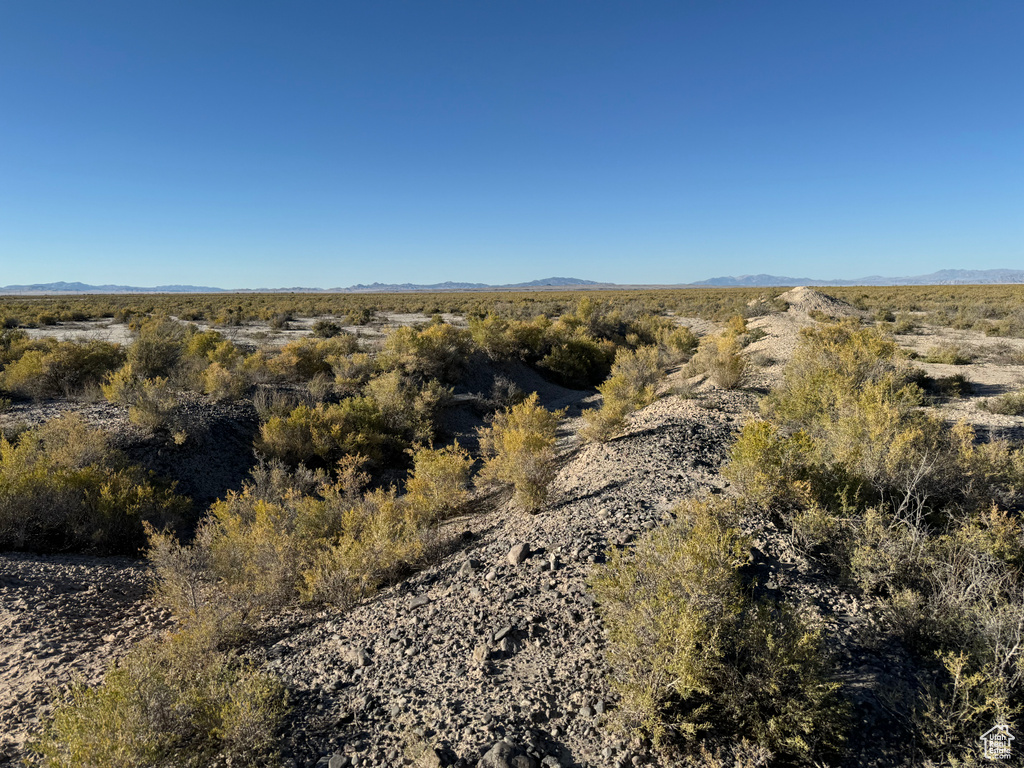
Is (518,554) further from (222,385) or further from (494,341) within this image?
(494,341)

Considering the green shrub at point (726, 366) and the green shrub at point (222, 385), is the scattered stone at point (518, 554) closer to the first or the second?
the green shrub at point (726, 366)

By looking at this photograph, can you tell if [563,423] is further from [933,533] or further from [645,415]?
[933,533]

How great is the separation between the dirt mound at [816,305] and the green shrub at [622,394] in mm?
17198

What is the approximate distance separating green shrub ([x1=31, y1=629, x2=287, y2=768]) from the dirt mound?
3189 centimetres

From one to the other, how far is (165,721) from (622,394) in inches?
393

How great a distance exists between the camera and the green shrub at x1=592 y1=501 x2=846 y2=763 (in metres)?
2.95

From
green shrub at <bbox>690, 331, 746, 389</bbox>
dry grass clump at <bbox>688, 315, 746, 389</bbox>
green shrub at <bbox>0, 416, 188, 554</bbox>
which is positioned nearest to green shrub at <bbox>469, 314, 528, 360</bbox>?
dry grass clump at <bbox>688, 315, 746, 389</bbox>

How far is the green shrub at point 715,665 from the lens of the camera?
2953mm

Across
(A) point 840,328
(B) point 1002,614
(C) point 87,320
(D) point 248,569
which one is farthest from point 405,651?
(C) point 87,320

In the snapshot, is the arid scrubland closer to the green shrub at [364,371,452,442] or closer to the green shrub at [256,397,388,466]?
the green shrub at [256,397,388,466]

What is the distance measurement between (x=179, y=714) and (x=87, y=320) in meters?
39.6

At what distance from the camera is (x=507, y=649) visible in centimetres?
409

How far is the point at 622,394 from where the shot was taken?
11500 mm

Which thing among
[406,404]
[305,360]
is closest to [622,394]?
[406,404]
